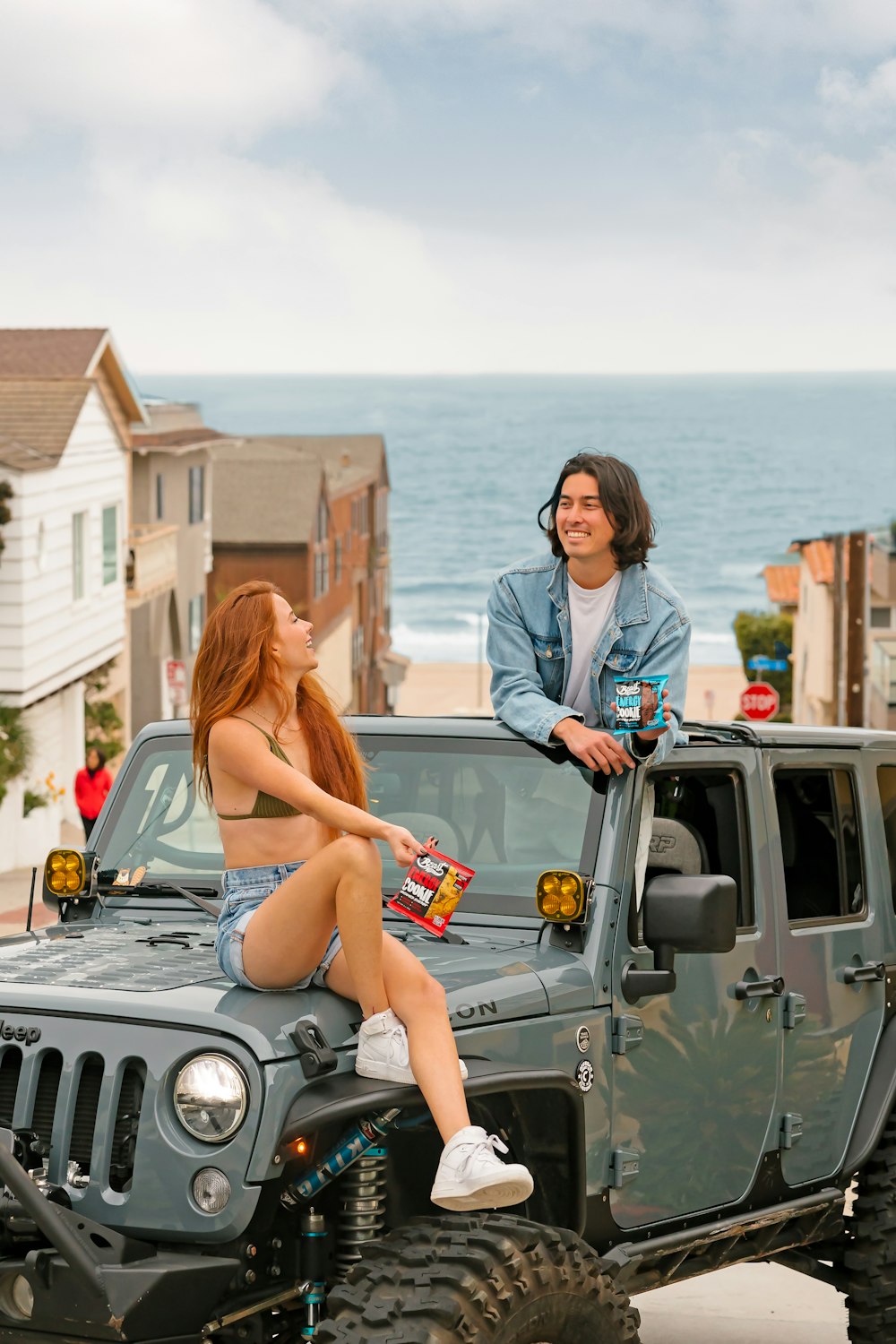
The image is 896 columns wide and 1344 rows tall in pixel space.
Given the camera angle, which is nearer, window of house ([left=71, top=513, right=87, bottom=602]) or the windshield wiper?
the windshield wiper

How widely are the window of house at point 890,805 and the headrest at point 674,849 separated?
1088 millimetres

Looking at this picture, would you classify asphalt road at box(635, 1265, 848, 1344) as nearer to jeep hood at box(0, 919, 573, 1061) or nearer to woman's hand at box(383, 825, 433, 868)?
jeep hood at box(0, 919, 573, 1061)

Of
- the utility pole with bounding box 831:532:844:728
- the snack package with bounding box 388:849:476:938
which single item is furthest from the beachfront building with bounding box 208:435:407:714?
the snack package with bounding box 388:849:476:938

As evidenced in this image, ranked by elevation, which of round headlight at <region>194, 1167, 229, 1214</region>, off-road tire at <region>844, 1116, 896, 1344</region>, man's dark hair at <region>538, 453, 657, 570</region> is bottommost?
off-road tire at <region>844, 1116, 896, 1344</region>

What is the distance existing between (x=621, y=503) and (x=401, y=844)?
1.48 metres

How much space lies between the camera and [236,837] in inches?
182

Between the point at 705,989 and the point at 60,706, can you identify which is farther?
the point at 60,706

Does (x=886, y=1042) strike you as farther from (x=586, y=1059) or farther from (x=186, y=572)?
(x=186, y=572)

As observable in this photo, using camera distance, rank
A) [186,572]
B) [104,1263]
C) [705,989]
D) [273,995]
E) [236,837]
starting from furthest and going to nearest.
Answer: [186,572], [705,989], [236,837], [273,995], [104,1263]

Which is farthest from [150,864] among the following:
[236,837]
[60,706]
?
[60,706]

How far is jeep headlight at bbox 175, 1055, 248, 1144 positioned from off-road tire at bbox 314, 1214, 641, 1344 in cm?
42

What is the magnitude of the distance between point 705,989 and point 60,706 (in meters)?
30.5

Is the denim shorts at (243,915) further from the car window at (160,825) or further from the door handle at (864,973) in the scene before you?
the door handle at (864,973)

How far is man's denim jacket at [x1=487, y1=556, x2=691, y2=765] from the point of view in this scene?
5.32 metres
